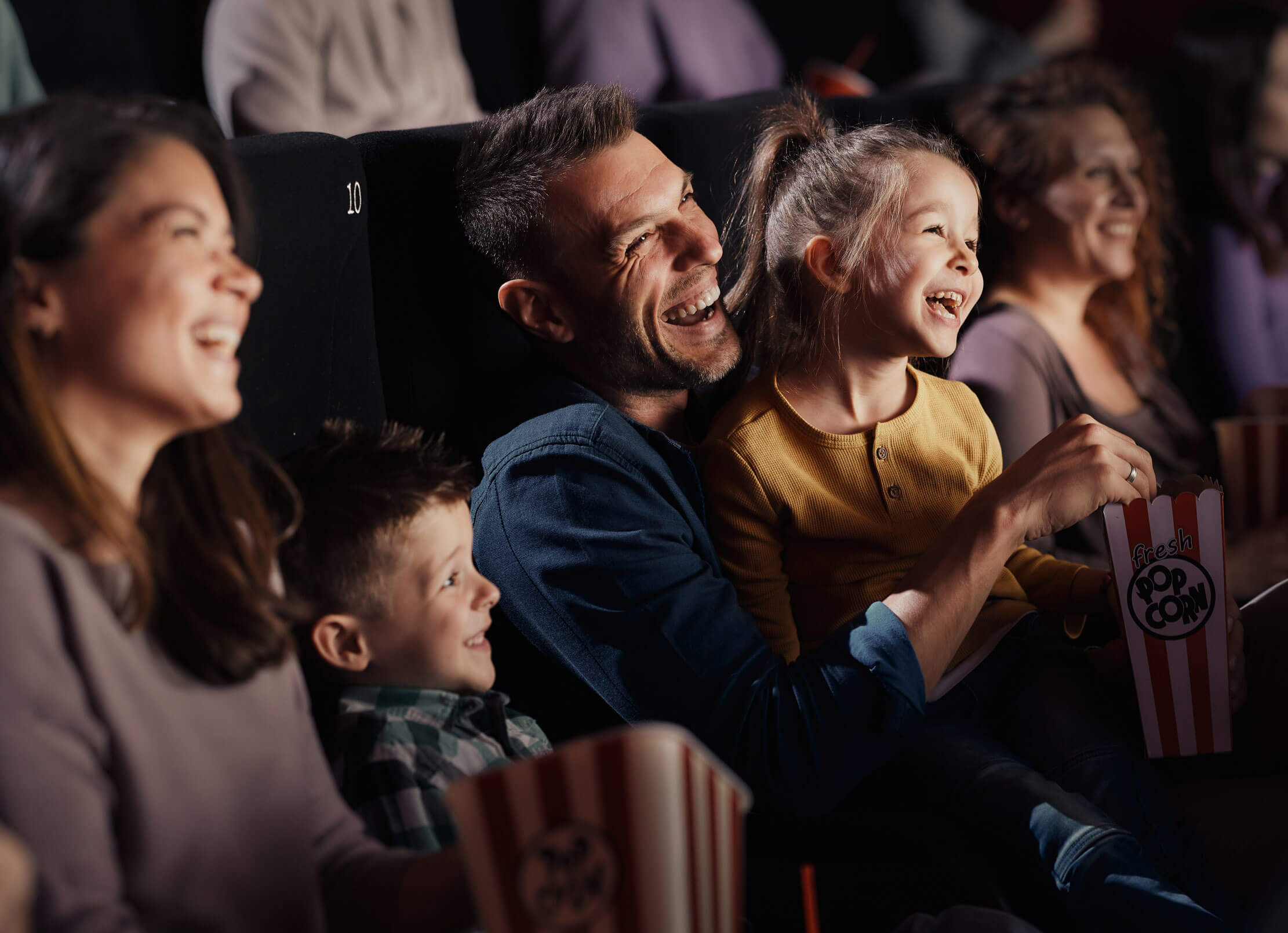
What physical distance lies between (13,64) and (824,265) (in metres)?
1.54

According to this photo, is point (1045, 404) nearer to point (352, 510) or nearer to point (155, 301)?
point (352, 510)

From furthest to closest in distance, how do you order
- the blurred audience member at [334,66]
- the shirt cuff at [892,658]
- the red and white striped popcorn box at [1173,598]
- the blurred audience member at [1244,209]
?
1. the blurred audience member at [334,66]
2. the blurred audience member at [1244,209]
3. the red and white striped popcorn box at [1173,598]
4. the shirt cuff at [892,658]

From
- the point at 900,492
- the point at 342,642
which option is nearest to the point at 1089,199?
the point at 900,492

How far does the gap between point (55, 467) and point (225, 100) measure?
2.12m

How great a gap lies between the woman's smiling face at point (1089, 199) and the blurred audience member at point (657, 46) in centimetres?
143

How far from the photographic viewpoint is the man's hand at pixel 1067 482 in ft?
3.31

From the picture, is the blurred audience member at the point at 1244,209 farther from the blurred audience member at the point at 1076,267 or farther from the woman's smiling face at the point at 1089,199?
the woman's smiling face at the point at 1089,199

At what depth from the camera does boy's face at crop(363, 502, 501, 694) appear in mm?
853

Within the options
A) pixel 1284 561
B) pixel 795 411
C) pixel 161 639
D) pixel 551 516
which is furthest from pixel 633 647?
pixel 1284 561

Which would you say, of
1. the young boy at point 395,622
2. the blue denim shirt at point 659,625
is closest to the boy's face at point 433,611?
the young boy at point 395,622

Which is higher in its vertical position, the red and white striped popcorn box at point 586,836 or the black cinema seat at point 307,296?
the black cinema seat at point 307,296

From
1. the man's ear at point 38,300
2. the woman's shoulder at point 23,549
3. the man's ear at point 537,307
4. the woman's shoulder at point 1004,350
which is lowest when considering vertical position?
the woman's shoulder at point 1004,350

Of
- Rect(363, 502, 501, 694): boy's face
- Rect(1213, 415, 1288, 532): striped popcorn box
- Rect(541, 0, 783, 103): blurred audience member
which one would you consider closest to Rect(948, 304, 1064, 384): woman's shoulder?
Rect(1213, 415, 1288, 532): striped popcorn box

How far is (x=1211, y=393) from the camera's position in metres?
2.10
